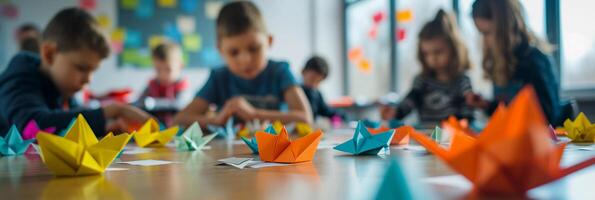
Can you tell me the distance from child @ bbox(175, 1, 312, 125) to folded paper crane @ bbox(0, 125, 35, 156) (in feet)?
2.29

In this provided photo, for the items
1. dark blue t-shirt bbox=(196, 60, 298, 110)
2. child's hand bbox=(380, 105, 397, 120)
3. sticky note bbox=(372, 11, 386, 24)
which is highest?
sticky note bbox=(372, 11, 386, 24)

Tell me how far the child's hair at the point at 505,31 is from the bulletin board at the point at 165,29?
3.05m

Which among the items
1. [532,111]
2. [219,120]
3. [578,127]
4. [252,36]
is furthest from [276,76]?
[532,111]

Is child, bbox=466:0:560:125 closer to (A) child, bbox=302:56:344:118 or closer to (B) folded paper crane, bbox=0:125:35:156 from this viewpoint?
(A) child, bbox=302:56:344:118

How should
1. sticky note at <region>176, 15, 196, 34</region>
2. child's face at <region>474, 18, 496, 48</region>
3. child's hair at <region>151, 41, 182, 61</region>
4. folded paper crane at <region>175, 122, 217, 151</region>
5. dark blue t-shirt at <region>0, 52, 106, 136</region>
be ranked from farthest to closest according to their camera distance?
sticky note at <region>176, 15, 196, 34</region> → child's hair at <region>151, 41, 182, 61</region> → child's face at <region>474, 18, 496, 48</region> → dark blue t-shirt at <region>0, 52, 106, 136</region> → folded paper crane at <region>175, 122, 217, 151</region>

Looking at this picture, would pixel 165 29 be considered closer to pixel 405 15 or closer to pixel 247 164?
pixel 405 15

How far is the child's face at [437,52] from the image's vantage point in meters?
1.89

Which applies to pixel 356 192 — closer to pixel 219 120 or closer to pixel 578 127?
pixel 578 127

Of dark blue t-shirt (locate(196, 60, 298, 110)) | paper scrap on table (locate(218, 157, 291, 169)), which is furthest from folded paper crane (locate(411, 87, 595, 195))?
dark blue t-shirt (locate(196, 60, 298, 110))

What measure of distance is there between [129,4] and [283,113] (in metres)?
3.13

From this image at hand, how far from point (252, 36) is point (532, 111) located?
1.34 m

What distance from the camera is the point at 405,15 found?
380 centimetres

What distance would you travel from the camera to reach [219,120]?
1.24 meters

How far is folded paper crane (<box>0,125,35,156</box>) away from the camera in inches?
24.3
